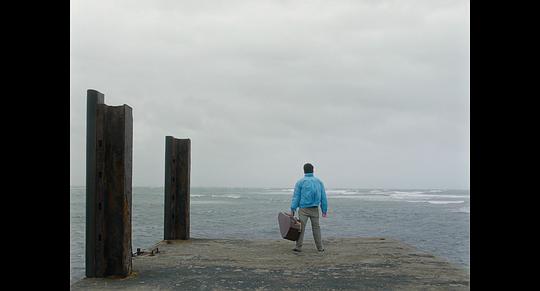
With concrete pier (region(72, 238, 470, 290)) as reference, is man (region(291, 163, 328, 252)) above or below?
above

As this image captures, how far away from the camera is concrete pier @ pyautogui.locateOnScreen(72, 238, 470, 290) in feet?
21.0

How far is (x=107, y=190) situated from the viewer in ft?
21.8

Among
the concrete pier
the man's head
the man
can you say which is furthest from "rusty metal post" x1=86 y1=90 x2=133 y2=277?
the man's head

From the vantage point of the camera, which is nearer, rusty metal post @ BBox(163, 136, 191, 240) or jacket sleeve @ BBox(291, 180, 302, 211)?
jacket sleeve @ BBox(291, 180, 302, 211)

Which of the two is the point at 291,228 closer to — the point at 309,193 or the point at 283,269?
the point at 309,193

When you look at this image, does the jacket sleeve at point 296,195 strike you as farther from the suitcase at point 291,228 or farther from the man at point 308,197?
the suitcase at point 291,228

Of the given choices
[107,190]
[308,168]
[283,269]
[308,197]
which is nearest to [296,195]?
[308,197]

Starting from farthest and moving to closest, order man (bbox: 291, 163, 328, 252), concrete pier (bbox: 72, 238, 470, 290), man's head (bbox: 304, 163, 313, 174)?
man's head (bbox: 304, 163, 313, 174)
man (bbox: 291, 163, 328, 252)
concrete pier (bbox: 72, 238, 470, 290)

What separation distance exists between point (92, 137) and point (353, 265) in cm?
456

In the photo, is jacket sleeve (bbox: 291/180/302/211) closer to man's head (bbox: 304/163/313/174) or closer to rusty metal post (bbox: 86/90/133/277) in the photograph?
man's head (bbox: 304/163/313/174)

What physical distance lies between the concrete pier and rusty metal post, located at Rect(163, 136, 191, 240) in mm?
455
